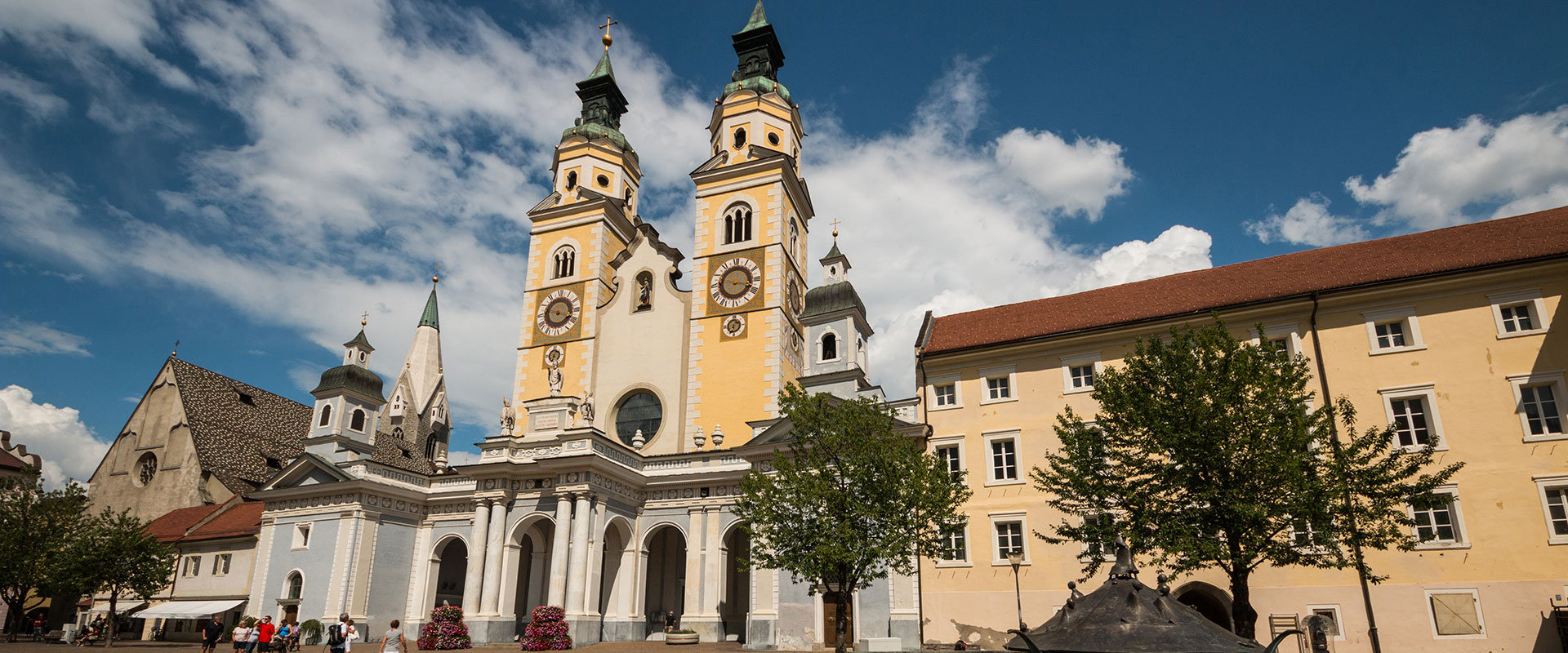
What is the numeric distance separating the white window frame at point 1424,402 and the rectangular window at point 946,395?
38.1 ft

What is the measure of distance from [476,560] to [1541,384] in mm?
33061

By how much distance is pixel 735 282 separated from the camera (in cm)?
3997

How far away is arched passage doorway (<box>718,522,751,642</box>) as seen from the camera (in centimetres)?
3397

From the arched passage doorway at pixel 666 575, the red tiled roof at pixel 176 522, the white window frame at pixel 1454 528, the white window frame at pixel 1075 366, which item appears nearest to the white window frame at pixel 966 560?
the white window frame at pixel 1075 366

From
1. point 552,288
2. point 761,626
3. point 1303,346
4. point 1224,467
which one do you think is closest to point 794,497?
point 761,626

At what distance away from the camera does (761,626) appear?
28.8 meters

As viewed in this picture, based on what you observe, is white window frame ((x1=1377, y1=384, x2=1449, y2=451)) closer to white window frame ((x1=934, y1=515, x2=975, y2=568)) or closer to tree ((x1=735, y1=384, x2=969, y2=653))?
tree ((x1=735, y1=384, x2=969, y2=653))

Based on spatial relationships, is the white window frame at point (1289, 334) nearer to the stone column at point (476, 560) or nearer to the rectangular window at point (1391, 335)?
the rectangular window at point (1391, 335)

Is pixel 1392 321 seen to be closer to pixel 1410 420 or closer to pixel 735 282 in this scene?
pixel 1410 420

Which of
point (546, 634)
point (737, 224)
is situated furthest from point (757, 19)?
point (546, 634)

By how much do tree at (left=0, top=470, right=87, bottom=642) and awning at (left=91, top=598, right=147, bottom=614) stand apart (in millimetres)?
3035

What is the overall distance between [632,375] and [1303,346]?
87.4 ft

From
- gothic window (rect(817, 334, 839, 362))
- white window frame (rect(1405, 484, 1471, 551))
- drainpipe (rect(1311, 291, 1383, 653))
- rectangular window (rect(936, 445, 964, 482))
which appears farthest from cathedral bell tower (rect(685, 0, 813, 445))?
white window frame (rect(1405, 484, 1471, 551))

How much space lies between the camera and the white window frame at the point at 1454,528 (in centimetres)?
2114
